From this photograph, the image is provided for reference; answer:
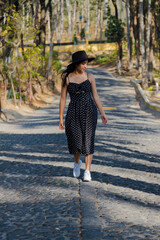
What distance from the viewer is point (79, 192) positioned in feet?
20.2

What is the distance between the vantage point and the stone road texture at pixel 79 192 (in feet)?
14.9

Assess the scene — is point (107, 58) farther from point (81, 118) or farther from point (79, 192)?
point (79, 192)

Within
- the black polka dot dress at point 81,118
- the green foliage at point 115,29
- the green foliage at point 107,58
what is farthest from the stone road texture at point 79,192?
the green foliage at point 107,58

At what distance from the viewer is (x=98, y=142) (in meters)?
11.3

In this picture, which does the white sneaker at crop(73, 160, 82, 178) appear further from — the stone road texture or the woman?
the woman

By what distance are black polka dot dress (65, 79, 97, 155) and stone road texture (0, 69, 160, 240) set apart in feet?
1.91

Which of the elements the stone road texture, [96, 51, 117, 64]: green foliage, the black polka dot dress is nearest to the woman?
the black polka dot dress

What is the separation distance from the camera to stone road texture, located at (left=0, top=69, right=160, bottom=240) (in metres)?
4.54

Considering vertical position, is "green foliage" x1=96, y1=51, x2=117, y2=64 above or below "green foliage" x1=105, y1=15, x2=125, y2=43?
below

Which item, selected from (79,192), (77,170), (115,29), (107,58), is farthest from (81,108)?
(107,58)

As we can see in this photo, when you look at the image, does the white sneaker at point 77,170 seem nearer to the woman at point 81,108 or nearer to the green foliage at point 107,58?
the woman at point 81,108

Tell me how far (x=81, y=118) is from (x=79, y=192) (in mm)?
1169

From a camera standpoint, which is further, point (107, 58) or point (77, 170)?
point (107, 58)

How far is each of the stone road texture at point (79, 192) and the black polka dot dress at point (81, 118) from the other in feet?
1.91
